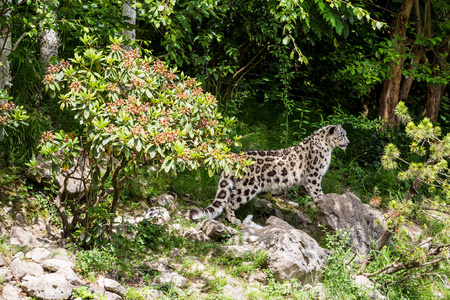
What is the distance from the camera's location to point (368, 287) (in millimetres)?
6297

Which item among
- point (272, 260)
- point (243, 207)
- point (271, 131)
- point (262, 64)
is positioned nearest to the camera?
point (272, 260)

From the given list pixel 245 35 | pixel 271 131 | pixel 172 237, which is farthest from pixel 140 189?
pixel 245 35

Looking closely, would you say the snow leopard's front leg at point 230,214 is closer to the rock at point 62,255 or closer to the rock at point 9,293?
the rock at point 62,255

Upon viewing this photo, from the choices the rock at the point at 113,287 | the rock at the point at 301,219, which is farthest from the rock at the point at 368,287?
the rock at the point at 113,287

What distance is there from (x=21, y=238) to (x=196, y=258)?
2.11 m

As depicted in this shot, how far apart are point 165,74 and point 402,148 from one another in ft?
22.7

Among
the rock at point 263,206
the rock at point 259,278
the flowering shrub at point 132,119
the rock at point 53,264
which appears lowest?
the rock at point 259,278

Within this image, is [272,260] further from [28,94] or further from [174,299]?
[28,94]

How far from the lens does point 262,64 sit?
39.8 ft

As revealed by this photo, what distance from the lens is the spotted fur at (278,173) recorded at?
7836 mm

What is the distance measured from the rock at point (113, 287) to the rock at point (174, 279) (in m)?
0.51

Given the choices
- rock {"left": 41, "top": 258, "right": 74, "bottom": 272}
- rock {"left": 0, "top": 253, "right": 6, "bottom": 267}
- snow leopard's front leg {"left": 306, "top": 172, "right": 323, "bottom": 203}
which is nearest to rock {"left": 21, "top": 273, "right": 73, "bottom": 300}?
rock {"left": 41, "top": 258, "right": 74, "bottom": 272}

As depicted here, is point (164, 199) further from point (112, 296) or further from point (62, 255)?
point (112, 296)

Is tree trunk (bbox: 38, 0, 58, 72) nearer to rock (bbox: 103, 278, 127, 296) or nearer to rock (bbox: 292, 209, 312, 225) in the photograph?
rock (bbox: 103, 278, 127, 296)
